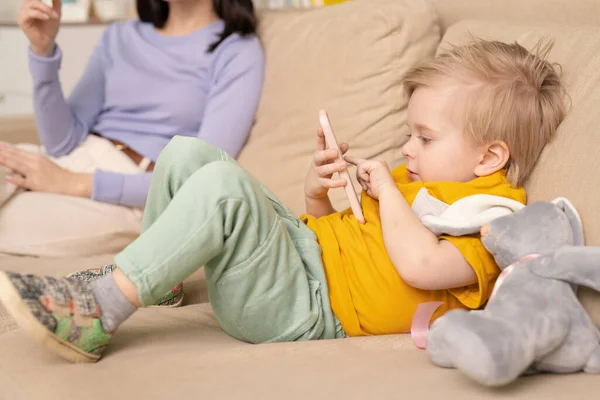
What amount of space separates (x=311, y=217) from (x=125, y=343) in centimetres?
40

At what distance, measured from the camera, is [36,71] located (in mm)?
1870

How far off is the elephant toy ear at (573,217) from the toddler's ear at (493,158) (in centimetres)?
14

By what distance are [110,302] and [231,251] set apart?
0.18m

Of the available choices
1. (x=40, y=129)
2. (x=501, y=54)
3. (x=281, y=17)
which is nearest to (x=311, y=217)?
(x=501, y=54)

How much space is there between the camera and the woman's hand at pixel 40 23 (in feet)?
5.79

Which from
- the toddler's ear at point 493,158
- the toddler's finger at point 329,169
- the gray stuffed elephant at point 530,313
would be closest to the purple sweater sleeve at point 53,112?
the toddler's finger at point 329,169

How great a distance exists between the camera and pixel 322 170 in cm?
125

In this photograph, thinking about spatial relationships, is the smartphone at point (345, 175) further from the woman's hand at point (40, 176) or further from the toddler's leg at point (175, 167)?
the woman's hand at point (40, 176)

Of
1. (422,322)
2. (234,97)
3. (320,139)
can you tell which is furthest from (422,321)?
(234,97)

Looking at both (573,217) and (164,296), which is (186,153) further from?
(573,217)

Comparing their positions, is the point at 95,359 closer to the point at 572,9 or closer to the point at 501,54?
the point at 501,54

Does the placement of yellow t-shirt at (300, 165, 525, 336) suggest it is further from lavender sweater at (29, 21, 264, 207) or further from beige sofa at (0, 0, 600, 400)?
lavender sweater at (29, 21, 264, 207)

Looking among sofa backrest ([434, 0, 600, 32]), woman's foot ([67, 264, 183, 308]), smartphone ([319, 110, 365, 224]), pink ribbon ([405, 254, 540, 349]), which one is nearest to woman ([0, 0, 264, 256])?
woman's foot ([67, 264, 183, 308])

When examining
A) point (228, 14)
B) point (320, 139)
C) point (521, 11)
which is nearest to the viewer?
point (320, 139)
